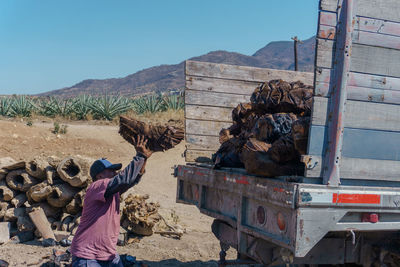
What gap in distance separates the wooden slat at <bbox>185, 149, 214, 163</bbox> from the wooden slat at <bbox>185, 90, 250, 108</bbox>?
1.85ft

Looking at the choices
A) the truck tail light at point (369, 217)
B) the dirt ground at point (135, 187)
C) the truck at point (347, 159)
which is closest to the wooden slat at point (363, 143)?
the truck at point (347, 159)

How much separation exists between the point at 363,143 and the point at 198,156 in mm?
2634

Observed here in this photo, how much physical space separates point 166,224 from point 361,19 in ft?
16.8

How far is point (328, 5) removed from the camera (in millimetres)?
3057

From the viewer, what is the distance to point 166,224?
24.5ft

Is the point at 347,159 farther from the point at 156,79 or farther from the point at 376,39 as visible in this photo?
the point at 156,79

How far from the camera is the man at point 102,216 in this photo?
3785 millimetres

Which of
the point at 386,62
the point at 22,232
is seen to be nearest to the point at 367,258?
the point at 386,62

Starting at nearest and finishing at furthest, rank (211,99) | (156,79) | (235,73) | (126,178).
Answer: (126,178) → (211,99) → (235,73) → (156,79)

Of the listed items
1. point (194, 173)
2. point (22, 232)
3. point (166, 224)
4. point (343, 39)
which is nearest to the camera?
point (343, 39)

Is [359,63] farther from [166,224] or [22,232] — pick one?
[22,232]

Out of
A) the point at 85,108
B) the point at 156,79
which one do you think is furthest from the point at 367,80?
the point at 156,79

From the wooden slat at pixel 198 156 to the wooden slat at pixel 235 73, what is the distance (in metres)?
0.90

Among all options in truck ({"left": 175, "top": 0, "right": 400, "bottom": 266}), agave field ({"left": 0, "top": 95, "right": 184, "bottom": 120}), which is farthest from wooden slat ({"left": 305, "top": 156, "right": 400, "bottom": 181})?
agave field ({"left": 0, "top": 95, "right": 184, "bottom": 120})
